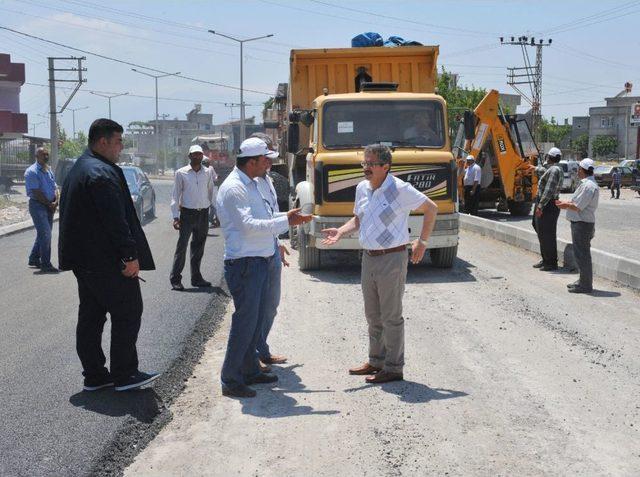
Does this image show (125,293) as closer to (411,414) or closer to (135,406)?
(135,406)

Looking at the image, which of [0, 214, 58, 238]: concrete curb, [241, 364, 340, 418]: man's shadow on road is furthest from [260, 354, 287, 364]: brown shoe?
[0, 214, 58, 238]: concrete curb

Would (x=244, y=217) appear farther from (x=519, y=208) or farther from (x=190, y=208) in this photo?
(x=519, y=208)

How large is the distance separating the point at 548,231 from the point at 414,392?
724 centimetres

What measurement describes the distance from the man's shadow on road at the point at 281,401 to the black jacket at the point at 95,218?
139cm

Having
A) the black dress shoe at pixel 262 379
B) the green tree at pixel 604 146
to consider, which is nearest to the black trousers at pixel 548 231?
the black dress shoe at pixel 262 379

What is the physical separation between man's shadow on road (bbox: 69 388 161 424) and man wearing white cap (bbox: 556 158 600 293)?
6.60 metres

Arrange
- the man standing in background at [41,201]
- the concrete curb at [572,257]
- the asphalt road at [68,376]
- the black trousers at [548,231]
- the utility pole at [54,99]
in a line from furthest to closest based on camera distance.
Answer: the utility pole at [54,99] → the man standing in background at [41,201] → the black trousers at [548,231] → the concrete curb at [572,257] → the asphalt road at [68,376]

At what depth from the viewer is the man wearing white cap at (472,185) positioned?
2431 centimetres

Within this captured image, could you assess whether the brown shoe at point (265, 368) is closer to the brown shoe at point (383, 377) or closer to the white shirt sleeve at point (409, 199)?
the brown shoe at point (383, 377)

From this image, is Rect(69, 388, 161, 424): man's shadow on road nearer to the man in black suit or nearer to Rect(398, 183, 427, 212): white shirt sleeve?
the man in black suit

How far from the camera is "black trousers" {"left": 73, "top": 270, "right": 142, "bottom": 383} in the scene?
20.6 feet

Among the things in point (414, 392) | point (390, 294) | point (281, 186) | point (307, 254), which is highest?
point (281, 186)

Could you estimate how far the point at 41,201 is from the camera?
13383 millimetres

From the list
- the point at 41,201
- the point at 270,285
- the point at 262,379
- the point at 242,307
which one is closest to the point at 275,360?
the point at 262,379
